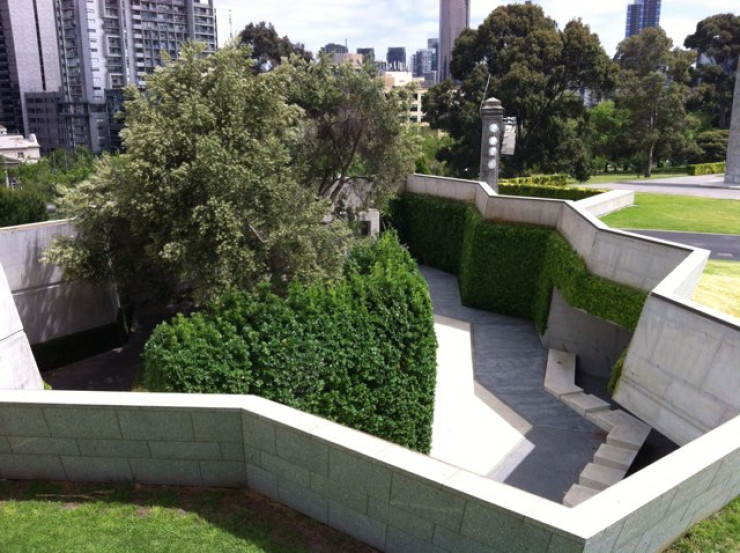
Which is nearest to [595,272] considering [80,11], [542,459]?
[542,459]

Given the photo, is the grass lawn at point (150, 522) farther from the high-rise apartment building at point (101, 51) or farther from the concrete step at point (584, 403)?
the high-rise apartment building at point (101, 51)

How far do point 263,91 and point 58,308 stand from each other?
27.2 ft

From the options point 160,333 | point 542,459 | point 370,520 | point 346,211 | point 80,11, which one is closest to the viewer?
point 370,520

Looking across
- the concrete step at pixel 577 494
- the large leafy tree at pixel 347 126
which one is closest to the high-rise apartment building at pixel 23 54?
the large leafy tree at pixel 347 126

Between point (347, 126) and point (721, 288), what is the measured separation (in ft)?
39.5

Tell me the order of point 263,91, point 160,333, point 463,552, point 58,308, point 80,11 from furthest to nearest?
point 80,11
point 58,308
point 263,91
point 160,333
point 463,552

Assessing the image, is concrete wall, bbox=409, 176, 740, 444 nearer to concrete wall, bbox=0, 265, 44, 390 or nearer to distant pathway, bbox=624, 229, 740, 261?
distant pathway, bbox=624, 229, 740, 261

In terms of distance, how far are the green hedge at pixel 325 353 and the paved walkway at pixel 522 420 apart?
5.71ft

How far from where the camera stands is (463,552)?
17.6 feet

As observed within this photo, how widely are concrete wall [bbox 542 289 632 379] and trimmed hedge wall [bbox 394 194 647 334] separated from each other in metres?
0.67

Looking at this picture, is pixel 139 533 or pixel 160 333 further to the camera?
pixel 160 333

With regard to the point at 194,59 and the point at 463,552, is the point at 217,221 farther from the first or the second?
the point at 463,552

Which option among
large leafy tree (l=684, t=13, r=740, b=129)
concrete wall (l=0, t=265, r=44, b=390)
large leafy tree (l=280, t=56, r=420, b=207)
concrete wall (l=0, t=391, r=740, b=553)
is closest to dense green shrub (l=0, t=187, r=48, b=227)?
large leafy tree (l=280, t=56, r=420, b=207)

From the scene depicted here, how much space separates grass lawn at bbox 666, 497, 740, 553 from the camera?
5754 millimetres
